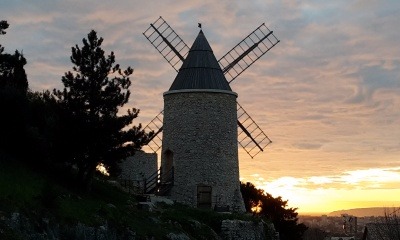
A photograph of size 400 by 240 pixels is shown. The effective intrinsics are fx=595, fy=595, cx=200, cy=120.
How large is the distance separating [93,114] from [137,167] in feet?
49.7

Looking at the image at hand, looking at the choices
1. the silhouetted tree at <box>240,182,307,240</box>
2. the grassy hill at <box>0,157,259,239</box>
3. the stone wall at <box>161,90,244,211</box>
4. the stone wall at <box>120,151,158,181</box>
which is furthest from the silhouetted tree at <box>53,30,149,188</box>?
the silhouetted tree at <box>240,182,307,240</box>

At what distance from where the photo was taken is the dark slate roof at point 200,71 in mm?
35156

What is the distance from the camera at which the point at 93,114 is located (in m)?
25.1

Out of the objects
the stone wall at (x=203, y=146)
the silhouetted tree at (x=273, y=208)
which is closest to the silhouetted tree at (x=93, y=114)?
the stone wall at (x=203, y=146)

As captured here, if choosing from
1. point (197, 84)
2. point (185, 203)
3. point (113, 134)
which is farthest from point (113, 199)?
point (197, 84)

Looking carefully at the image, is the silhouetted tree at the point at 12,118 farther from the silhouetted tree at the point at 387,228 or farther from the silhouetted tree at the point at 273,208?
the silhouetted tree at the point at 273,208

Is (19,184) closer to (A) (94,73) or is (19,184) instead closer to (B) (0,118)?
(B) (0,118)

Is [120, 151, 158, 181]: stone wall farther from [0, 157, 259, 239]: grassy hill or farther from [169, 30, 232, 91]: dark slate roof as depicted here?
[0, 157, 259, 239]: grassy hill

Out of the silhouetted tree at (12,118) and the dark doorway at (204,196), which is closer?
the silhouetted tree at (12,118)

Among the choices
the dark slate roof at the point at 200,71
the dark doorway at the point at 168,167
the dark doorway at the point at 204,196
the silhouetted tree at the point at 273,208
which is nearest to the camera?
the dark doorway at the point at 204,196

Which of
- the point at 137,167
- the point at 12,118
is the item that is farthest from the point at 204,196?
the point at 12,118

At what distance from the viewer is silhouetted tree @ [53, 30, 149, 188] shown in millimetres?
24344

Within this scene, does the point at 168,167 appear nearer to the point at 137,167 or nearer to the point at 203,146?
the point at 203,146

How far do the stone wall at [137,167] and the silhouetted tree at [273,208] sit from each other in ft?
23.6
